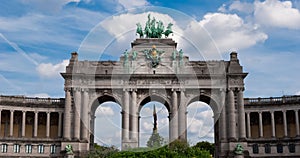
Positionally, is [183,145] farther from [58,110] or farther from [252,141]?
[58,110]

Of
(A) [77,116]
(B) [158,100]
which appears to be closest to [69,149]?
(A) [77,116]

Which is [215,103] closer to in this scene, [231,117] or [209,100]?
[209,100]

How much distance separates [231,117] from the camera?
11069 cm

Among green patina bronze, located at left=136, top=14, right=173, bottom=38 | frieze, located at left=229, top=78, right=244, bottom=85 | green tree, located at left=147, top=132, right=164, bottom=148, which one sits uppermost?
green patina bronze, located at left=136, top=14, right=173, bottom=38

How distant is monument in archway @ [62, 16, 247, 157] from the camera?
111 meters

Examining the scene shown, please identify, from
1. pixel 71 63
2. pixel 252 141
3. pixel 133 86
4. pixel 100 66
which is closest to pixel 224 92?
pixel 252 141

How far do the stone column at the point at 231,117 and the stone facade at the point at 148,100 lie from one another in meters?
0.09

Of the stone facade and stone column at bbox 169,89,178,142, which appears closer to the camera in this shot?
stone column at bbox 169,89,178,142

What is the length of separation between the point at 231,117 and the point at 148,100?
65.8 feet

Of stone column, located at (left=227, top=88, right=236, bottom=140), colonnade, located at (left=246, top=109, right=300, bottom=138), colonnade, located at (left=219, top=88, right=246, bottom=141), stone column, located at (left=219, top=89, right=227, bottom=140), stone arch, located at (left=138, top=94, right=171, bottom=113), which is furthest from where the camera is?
stone arch, located at (left=138, top=94, right=171, bottom=113)

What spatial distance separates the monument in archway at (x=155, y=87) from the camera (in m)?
111

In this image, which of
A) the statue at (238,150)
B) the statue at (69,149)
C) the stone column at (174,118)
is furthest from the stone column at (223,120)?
the statue at (69,149)

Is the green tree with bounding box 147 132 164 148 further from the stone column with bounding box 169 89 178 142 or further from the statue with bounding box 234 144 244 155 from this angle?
the statue with bounding box 234 144 244 155

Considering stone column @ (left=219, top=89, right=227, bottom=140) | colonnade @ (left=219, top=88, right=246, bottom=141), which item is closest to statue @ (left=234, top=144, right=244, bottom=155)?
colonnade @ (left=219, top=88, right=246, bottom=141)
